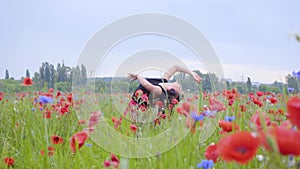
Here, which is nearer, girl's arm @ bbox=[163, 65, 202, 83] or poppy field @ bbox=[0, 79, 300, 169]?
poppy field @ bbox=[0, 79, 300, 169]

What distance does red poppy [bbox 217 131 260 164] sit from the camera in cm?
48

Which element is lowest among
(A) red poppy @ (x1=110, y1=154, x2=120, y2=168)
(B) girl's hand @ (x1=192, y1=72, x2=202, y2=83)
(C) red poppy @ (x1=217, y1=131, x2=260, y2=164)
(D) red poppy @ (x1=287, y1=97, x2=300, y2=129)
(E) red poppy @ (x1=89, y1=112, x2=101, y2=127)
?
(A) red poppy @ (x1=110, y1=154, x2=120, y2=168)

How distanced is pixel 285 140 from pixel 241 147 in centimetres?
6

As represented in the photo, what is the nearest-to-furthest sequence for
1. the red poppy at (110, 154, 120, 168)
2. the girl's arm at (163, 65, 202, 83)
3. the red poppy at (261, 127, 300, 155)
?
the red poppy at (261, 127, 300, 155)
the red poppy at (110, 154, 120, 168)
the girl's arm at (163, 65, 202, 83)

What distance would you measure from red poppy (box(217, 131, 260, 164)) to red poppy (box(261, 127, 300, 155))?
2 centimetres

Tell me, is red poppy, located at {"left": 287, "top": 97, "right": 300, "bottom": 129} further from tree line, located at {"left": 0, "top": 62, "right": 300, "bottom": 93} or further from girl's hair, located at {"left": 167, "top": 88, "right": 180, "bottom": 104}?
girl's hair, located at {"left": 167, "top": 88, "right": 180, "bottom": 104}

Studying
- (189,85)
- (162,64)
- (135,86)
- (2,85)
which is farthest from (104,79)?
(2,85)

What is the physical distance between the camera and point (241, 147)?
49 centimetres

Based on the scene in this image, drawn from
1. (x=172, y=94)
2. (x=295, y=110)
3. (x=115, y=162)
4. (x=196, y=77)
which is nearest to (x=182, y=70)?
(x=196, y=77)

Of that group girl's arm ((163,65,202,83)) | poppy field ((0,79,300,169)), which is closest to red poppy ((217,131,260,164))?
poppy field ((0,79,300,169))

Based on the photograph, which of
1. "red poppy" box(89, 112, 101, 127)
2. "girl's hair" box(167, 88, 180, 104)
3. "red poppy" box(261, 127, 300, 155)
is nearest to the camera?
"red poppy" box(261, 127, 300, 155)

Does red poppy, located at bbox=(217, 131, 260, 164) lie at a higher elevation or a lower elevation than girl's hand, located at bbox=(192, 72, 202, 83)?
lower

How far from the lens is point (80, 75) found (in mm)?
1805

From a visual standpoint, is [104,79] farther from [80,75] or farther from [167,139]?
[167,139]
